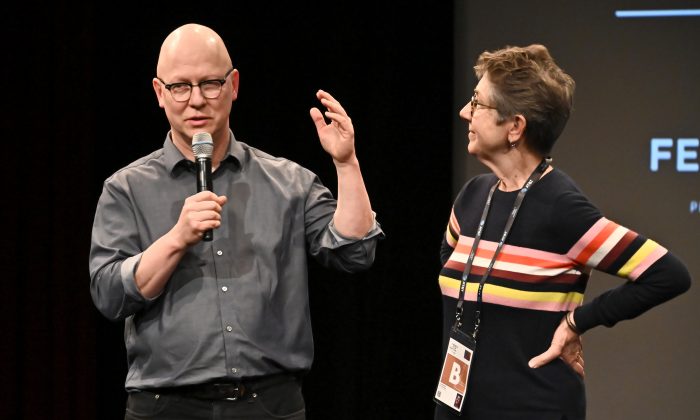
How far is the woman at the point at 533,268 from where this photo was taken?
218 centimetres

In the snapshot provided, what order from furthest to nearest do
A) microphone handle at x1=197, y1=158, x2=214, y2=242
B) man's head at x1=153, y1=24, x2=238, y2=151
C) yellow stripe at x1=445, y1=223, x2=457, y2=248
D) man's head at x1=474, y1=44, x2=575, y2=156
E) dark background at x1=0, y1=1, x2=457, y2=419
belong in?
dark background at x1=0, y1=1, x2=457, y2=419 < yellow stripe at x1=445, y1=223, x2=457, y2=248 < man's head at x1=474, y1=44, x2=575, y2=156 < man's head at x1=153, y1=24, x2=238, y2=151 < microphone handle at x1=197, y1=158, x2=214, y2=242

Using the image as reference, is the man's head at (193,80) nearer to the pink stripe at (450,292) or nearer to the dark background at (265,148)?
the pink stripe at (450,292)

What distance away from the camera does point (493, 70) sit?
2.33 metres

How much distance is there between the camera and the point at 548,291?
2.21 metres

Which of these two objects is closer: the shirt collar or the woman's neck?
the shirt collar

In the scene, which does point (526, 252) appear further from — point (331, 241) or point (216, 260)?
point (216, 260)

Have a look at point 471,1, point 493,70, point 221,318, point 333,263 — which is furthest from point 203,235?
point 471,1

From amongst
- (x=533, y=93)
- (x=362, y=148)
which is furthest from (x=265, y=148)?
(x=533, y=93)

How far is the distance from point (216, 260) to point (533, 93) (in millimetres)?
888

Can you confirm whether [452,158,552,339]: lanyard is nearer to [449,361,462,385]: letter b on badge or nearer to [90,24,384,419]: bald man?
[449,361,462,385]: letter b on badge

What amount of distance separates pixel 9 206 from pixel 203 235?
8.00ft

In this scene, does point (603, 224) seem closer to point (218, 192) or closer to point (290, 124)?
point (218, 192)

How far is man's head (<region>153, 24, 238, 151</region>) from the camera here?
2.15 meters

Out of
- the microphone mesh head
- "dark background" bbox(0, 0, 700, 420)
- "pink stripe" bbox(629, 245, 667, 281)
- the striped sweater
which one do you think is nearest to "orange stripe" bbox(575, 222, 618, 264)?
the striped sweater
